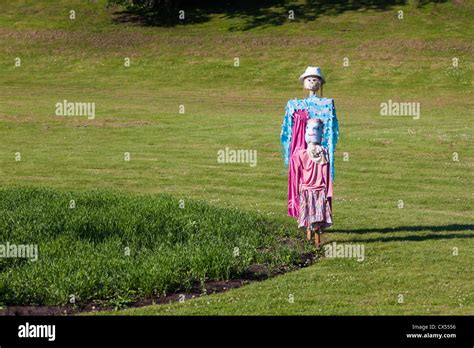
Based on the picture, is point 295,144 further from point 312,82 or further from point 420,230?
point 420,230

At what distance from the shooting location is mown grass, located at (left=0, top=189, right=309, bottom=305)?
1259 centimetres

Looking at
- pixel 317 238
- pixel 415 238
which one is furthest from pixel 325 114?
pixel 415 238

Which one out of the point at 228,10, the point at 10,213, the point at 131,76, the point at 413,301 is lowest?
the point at 413,301

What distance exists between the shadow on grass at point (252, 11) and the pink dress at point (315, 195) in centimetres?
5479

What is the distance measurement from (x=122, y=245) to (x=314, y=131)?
12.9 feet

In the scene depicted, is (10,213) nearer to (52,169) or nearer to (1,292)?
(1,292)

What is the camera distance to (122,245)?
15062 mm

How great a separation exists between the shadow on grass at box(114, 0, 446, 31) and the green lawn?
3.03 ft

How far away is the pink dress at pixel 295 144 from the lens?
16141mm

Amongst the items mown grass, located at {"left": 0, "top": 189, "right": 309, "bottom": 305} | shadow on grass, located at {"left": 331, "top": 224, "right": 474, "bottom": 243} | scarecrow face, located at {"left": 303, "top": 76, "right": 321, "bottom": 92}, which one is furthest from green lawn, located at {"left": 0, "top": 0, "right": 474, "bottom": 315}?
scarecrow face, located at {"left": 303, "top": 76, "right": 321, "bottom": 92}

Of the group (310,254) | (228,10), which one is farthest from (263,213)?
(228,10)

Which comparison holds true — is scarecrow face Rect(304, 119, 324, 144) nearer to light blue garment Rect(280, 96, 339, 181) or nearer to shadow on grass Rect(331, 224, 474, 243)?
light blue garment Rect(280, 96, 339, 181)

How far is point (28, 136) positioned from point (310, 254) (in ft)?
65.9
